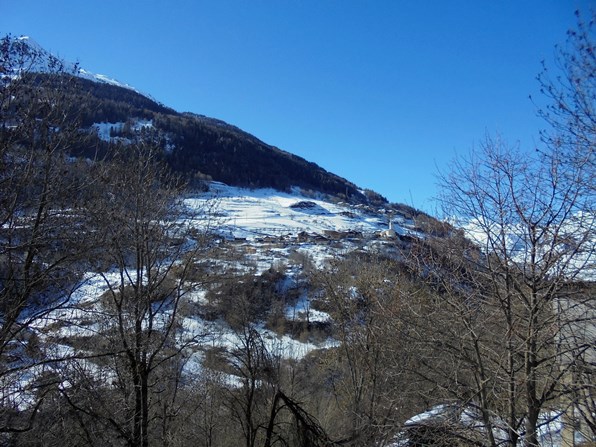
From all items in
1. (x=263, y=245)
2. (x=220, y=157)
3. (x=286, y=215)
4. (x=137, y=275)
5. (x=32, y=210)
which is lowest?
(x=263, y=245)

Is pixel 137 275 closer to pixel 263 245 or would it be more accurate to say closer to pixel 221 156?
pixel 263 245

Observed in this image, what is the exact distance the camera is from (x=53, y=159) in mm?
7223

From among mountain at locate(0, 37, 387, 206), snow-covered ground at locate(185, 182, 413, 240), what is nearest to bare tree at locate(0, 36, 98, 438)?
snow-covered ground at locate(185, 182, 413, 240)

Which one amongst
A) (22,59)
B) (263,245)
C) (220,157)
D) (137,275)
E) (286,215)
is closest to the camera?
(22,59)

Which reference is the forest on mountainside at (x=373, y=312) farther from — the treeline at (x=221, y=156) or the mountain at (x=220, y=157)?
the treeline at (x=221, y=156)

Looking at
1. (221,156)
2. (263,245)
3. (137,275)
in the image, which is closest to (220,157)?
(221,156)

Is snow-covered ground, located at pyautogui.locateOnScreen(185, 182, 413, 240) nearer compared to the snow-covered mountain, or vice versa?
the snow-covered mountain

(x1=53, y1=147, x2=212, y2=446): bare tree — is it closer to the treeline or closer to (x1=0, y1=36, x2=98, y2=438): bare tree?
(x1=0, y1=36, x2=98, y2=438): bare tree

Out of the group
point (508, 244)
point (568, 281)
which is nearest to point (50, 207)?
point (508, 244)

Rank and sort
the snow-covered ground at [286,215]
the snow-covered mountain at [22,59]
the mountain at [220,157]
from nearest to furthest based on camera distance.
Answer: the snow-covered mountain at [22,59], the snow-covered ground at [286,215], the mountain at [220,157]

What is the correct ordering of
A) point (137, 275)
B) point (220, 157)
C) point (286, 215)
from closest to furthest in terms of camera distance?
point (137, 275)
point (286, 215)
point (220, 157)

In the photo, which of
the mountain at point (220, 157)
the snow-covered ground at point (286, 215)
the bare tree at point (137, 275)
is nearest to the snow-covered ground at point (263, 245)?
the snow-covered ground at point (286, 215)

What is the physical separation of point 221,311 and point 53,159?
88.5ft

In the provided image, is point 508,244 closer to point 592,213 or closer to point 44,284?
point 592,213
